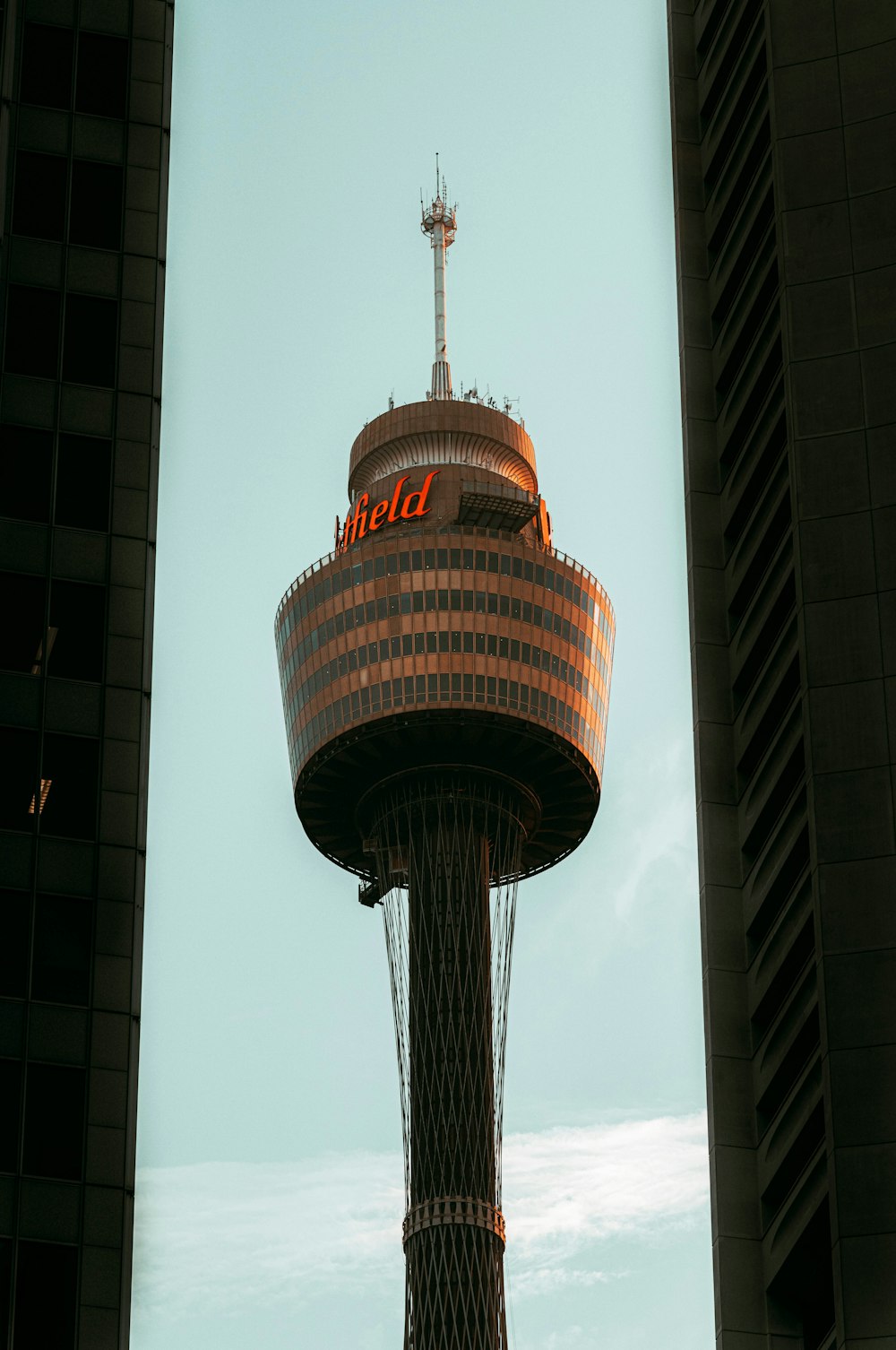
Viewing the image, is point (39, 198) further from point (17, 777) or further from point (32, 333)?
point (17, 777)

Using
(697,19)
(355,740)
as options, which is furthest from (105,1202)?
(355,740)

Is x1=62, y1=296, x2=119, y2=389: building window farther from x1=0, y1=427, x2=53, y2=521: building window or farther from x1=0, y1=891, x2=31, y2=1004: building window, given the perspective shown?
x1=0, y1=891, x2=31, y2=1004: building window

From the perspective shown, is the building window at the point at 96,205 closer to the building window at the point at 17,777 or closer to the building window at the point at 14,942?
the building window at the point at 17,777

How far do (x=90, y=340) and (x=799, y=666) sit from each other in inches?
773

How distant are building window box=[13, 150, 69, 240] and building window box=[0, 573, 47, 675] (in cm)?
1038

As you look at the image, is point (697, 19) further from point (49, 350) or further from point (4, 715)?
point (4, 715)

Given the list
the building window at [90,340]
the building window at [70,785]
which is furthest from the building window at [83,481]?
the building window at [70,785]

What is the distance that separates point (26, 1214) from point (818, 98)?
Answer: 31754 mm

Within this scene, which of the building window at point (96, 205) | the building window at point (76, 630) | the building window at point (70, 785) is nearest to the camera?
the building window at point (70, 785)

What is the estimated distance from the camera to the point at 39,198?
6444cm

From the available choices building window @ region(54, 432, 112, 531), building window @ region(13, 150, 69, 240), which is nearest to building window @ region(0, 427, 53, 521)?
building window @ region(54, 432, 112, 531)

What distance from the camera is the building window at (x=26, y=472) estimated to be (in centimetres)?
5988

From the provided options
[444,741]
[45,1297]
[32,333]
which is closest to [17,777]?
[45,1297]

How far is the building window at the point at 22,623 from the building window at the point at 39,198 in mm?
10381
